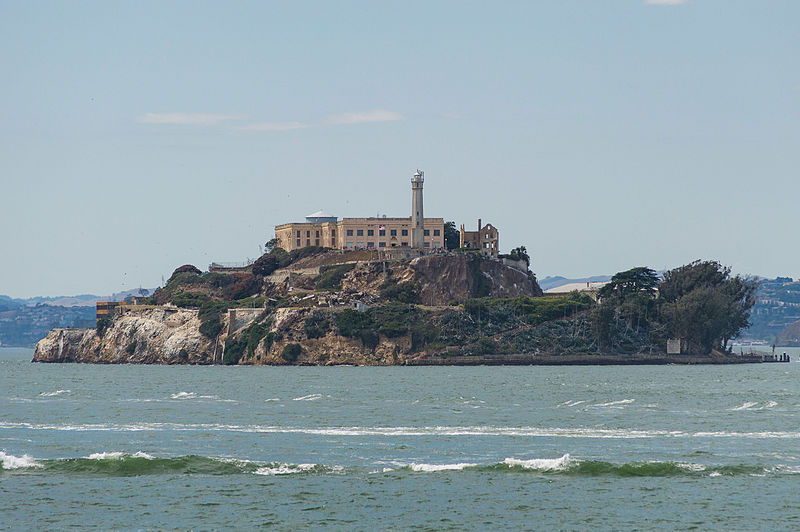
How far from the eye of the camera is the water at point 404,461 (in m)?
44.4

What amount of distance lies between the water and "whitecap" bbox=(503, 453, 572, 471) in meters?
0.13

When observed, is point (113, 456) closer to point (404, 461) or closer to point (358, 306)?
point (404, 461)

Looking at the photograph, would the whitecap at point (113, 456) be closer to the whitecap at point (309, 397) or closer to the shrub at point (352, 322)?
the whitecap at point (309, 397)

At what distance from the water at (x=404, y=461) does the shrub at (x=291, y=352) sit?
8508 centimetres

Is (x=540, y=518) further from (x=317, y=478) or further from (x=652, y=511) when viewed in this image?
(x=317, y=478)

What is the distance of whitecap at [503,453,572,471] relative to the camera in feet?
177

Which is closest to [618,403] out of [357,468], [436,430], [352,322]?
[436,430]

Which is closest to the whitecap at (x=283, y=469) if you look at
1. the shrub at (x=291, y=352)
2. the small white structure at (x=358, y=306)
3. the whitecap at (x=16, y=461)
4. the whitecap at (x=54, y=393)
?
the whitecap at (x=16, y=461)

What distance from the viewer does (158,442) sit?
214 feet

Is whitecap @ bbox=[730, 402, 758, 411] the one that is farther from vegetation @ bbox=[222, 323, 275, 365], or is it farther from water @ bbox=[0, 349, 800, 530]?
vegetation @ bbox=[222, 323, 275, 365]

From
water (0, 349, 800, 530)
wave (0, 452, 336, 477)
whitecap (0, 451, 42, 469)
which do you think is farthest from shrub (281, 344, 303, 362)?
wave (0, 452, 336, 477)

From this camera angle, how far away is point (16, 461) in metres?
56.8

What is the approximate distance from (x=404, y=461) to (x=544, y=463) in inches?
271

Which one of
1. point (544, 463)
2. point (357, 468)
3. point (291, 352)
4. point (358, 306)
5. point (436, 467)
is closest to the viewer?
point (436, 467)
